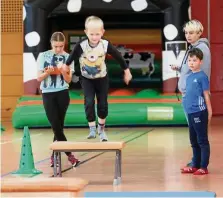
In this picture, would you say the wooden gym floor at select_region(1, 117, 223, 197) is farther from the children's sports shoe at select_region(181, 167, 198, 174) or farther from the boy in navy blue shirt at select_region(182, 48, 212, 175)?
the boy in navy blue shirt at select_region(182, 48, 212, 175)

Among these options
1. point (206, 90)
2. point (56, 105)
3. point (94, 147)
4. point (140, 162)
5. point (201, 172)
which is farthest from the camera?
point (140, 162)

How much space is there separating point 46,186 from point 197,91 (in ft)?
8.25

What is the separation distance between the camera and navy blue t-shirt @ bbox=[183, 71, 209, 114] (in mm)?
5375

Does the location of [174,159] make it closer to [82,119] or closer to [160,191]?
[160,191]

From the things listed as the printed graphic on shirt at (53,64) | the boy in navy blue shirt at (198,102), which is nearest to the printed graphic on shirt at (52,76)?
the printed graphic on shirt at (53,64)

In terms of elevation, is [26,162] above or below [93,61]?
below

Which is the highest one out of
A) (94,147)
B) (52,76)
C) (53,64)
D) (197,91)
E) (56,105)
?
(53,64)

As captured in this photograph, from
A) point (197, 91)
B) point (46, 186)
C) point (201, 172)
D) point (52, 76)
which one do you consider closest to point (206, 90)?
point (197, 91)

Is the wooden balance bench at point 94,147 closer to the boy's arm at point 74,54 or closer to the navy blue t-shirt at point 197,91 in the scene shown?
the navy blue t-shirt at point 197,91

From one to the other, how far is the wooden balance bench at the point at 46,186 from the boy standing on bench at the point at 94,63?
8.51ft

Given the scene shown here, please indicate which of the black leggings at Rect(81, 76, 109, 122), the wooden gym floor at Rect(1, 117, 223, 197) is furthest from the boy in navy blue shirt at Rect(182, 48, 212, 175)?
the black leggings at Rect(81, 76, 109, 122)

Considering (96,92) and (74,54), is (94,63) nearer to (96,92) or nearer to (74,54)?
(74,54)

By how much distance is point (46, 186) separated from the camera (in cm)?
314

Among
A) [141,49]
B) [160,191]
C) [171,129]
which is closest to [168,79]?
[171,129]
